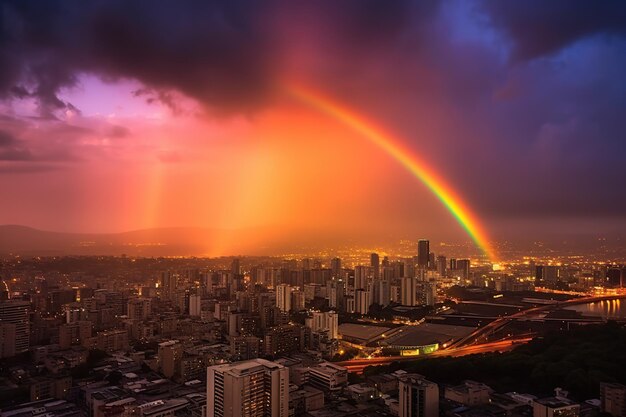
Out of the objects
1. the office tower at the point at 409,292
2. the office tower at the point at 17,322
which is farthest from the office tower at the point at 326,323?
the office tower at the point at 17,322

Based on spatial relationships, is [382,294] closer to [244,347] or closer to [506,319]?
[506,319]

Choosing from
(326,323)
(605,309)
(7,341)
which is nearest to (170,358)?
(7,341)

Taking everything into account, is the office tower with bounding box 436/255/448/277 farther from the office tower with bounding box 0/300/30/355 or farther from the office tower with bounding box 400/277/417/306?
the office tower with bounding box 0/300/30/355

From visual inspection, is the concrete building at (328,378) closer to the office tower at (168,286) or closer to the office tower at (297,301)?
the office tower at (297,301)

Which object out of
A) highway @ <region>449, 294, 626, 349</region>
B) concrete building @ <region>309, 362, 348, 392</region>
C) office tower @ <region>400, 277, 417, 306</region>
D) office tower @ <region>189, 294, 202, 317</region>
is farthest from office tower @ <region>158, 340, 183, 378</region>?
office tower @ <region>400, 277, 417, 306</region>

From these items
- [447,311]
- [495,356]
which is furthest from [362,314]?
[495,356]

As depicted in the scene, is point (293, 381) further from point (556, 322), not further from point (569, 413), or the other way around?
point (556, 322)

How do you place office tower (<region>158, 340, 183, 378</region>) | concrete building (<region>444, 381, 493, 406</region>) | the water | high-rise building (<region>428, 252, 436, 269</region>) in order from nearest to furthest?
concrete building (<region>444, 381, 493, 406</region>) < office tower (<region>158, 340, 183, 378</region>) < the water < high-rise building (<region>428, 252, 436, 269</region>)
